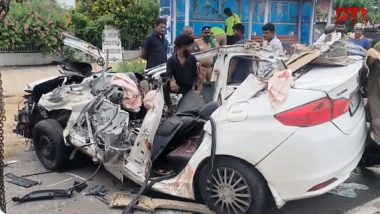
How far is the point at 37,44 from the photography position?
15.9 m

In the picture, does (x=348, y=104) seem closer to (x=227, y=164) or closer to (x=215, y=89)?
(x=227, y=164)

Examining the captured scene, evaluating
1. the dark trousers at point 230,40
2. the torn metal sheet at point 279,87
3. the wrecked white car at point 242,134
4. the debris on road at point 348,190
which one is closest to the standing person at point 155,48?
the wrecked white car at point 242,134

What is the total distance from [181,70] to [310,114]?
90.7 inches

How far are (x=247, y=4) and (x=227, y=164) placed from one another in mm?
12422

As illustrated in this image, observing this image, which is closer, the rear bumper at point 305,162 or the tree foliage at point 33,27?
the rear bumper at point 305,162

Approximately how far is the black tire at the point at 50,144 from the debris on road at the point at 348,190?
3048 millimetres

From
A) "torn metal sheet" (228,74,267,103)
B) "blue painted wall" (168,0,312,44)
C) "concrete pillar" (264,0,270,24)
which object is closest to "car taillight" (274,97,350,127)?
"torn metal sheet" (228,74,267,103)

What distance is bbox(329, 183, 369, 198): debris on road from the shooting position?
15.9 ft

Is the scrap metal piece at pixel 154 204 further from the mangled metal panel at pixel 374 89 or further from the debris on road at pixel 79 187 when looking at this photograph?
the mangled metal panel at pixel 374 89

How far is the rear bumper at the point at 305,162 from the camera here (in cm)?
359

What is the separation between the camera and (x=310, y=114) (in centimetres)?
363

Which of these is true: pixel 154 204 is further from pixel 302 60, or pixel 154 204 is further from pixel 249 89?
pixel 302 60

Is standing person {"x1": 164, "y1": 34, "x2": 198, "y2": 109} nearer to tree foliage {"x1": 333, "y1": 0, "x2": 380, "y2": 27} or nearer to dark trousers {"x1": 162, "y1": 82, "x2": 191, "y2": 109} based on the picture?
dark trousers {"x1": 162, "y1": 82, "x2": 191, "y2": 109}

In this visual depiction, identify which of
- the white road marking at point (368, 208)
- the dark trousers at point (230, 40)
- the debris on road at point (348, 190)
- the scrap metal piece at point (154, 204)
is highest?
the dark trousers at point (230, 40)
